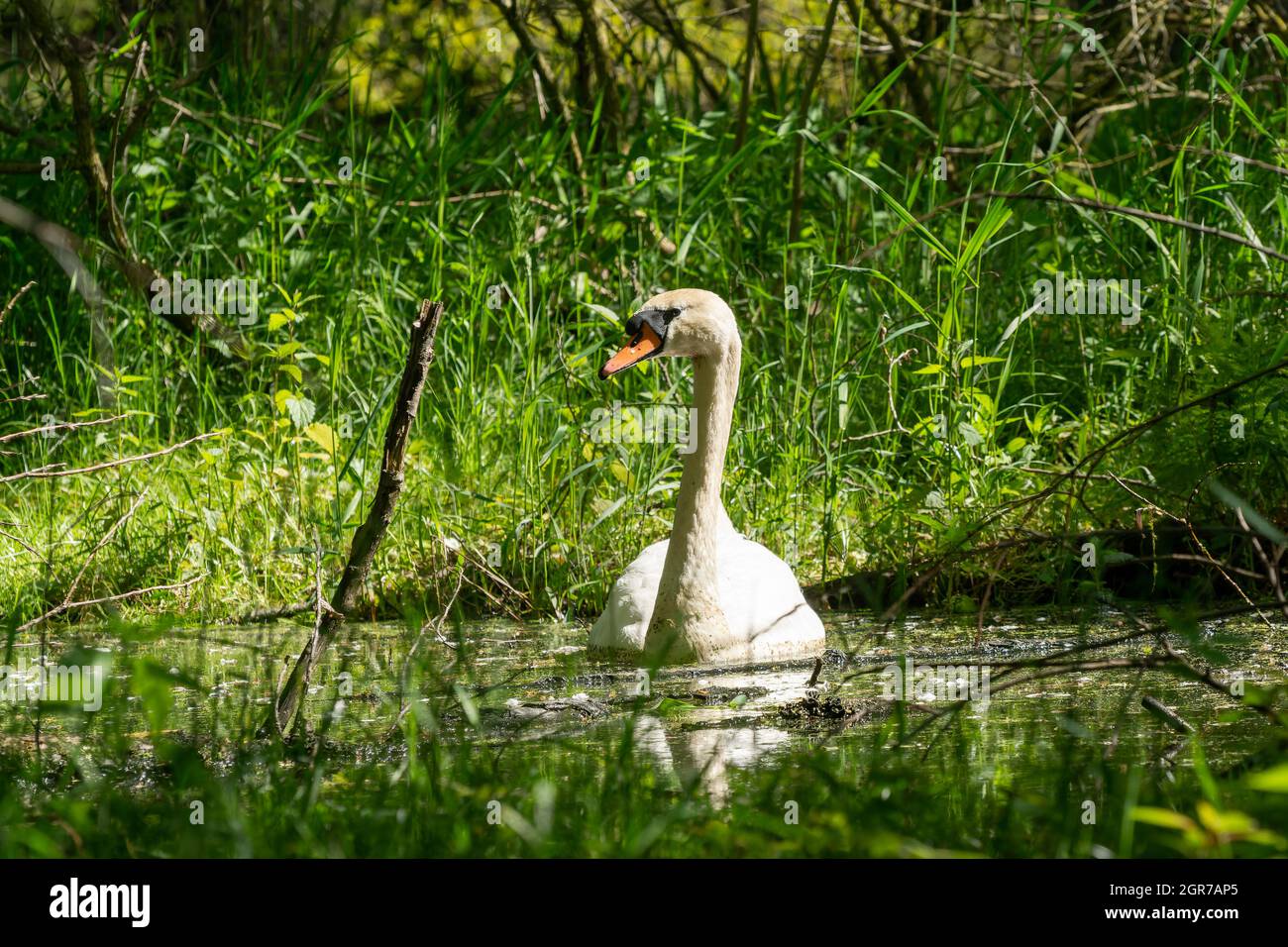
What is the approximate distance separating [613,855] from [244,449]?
453 centimetres

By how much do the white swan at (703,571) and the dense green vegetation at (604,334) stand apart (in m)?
0.49

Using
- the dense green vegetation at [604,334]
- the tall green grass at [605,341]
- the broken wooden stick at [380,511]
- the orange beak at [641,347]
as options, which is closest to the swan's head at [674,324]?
the orange beak at [641,347]

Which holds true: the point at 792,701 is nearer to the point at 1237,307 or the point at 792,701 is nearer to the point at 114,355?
the point at 1237,307

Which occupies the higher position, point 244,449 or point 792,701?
point 244,449

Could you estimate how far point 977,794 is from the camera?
10.1ft

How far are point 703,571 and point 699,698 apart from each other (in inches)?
28.9

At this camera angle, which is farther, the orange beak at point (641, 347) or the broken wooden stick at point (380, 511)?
the orange beak at point (641, 347)

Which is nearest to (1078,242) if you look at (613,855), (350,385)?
(350,385)

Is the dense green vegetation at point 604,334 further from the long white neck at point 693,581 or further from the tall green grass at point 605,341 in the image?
the long white neck at point 693,581

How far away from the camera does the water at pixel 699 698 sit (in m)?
3.31

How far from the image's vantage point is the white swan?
192 inches

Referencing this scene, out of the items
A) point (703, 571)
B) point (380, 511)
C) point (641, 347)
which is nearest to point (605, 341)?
point (641, 347)

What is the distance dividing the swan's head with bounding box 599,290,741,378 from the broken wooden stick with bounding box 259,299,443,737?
1.60 m

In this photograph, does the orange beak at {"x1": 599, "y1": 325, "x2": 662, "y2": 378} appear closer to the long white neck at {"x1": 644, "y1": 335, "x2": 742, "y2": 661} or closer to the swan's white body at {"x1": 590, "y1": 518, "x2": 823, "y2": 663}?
the long white neck at {"x1": 644, "y1": 335, "x2": 742, "y2": 661}
